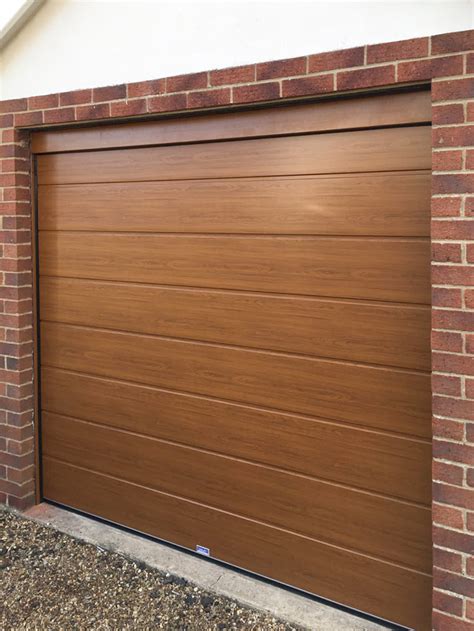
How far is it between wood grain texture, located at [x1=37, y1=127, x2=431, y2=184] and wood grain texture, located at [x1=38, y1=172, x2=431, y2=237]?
0.15 feet

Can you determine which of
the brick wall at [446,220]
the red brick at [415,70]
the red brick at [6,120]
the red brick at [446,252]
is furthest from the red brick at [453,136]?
the red brick at [6,120]

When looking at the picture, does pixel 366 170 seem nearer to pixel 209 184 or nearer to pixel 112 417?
pixel 209 184

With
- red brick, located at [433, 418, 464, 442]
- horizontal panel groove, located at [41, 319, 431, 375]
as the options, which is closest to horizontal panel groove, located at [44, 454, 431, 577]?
red brick, located at [433, 418, 464, 442]

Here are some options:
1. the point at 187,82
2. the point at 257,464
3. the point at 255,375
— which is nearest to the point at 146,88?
the point at 187,82

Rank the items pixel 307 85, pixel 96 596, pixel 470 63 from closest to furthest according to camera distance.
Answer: pixel 470 63
pixel 307 85
pixel 96 596

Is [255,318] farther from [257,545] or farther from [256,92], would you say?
[257,545]

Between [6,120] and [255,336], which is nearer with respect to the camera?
[255,336]

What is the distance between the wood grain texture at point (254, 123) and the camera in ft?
7.99

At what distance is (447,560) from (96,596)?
1663 millimetres

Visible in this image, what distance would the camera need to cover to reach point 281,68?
2.58 m

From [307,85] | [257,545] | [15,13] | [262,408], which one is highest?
[15,13]

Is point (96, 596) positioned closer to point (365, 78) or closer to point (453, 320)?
point (453, 320)

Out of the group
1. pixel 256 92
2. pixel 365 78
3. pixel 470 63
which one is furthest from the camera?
pixel 256 92

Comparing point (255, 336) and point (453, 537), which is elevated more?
point (255, 336)
